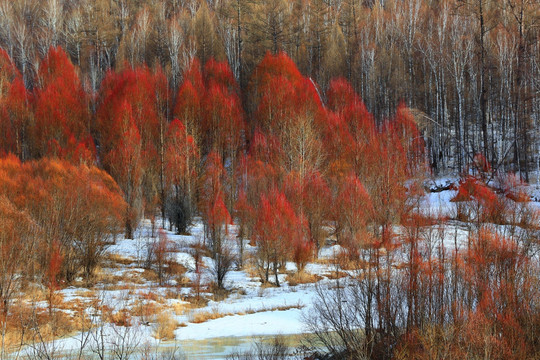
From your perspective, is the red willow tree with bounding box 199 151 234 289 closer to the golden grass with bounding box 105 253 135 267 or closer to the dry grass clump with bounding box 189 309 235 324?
the dry grass clump with bounding box 189 309 235 324

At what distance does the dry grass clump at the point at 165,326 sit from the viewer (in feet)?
43.7

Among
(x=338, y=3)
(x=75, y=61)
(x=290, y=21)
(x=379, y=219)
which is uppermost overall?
(x=338, y=3)

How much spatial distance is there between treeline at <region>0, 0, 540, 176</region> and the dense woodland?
25cm

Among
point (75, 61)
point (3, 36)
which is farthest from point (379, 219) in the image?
point (3, 36)

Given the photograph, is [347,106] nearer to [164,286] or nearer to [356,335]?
[164,286]

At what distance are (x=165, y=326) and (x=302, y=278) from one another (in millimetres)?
7371

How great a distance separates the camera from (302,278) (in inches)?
773

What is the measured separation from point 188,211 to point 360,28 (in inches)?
1168

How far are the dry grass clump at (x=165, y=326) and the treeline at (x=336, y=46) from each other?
85.2 feet

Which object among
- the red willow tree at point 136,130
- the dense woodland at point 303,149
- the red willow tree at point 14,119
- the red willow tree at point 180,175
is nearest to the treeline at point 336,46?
the dense woodland at point 303,149

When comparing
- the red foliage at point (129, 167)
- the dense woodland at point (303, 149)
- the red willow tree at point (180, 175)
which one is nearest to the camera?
the dense woodland at point (303, 149)

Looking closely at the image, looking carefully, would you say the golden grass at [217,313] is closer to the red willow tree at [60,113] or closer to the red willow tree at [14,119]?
the red willow tree at [60,113]

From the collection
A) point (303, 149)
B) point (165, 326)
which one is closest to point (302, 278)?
point (165, 326)

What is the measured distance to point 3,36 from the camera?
4572 centimetres
